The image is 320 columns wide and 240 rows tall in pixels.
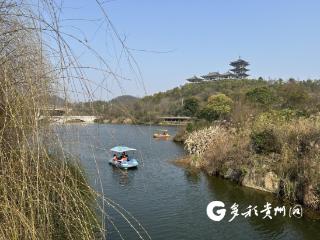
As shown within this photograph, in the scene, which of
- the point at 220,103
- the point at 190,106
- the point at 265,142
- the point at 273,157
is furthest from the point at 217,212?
the point at 190,106

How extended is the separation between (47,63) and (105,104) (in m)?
0.36

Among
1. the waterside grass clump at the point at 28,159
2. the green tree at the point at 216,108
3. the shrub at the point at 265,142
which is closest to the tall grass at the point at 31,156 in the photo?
the waterside grass clump at the point at 28,159

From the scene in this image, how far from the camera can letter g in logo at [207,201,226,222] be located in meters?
13.5

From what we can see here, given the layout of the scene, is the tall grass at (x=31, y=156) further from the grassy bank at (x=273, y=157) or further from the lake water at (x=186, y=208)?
the grassy bank at (x=273, y=157)

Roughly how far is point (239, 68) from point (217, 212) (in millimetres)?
94153

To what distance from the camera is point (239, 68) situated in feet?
347

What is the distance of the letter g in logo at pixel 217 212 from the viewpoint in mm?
13469

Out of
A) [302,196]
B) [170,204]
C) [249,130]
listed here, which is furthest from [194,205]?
[249,130]

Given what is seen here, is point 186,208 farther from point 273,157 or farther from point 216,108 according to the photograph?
point 216,108

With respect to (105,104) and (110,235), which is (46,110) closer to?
(105,104)

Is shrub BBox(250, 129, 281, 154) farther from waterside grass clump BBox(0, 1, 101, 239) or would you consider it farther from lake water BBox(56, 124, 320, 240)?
waterside grass clump BBox(0, 1, 101, 239)

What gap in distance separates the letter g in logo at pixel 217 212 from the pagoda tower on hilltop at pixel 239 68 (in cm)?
9235

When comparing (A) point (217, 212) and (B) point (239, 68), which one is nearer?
(A) point (217, 212)

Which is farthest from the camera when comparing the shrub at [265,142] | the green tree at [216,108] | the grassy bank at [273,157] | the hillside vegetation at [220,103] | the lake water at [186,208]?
the green tree at [216,108]
